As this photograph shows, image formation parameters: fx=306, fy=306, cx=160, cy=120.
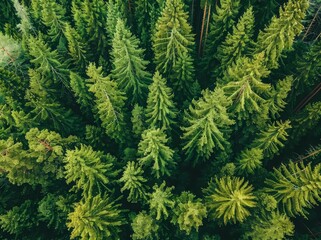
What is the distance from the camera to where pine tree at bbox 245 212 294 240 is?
1173 cm

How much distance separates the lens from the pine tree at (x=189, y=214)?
12.2m

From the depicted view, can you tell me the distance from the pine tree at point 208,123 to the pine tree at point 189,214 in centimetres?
258

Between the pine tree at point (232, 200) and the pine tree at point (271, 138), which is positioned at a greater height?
the pine tree at point (271, 138)

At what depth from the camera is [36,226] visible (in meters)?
15.5

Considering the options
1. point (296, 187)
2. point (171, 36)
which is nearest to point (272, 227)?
point (296, 187)

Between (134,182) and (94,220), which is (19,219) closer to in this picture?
(94,220)

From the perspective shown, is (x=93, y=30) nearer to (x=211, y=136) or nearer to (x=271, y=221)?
(x=211, y=136)

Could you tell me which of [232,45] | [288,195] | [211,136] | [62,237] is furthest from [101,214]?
[232,45]

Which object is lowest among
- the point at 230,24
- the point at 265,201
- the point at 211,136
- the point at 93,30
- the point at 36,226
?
the point at 265,201

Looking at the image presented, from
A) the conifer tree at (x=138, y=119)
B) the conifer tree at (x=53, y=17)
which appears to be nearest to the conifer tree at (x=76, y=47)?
the conifer tree at (x=53, y=17)

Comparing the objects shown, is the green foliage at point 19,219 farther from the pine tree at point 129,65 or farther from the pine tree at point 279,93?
the pine tree at point 279,93

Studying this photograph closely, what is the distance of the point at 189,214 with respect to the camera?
12148 mm

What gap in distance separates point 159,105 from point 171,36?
332 cm

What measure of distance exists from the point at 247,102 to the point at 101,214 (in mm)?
7854
